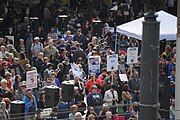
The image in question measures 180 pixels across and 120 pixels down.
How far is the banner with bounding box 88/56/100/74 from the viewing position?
1838 centimetres

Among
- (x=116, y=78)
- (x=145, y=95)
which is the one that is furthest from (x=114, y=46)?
(x=145, y=95)

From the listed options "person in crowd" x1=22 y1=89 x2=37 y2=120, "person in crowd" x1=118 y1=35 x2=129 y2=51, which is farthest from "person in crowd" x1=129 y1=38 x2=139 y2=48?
"person in crowd" x1=22 y1=89 x2=37 y2=120

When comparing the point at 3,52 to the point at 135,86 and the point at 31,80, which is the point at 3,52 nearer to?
the point at 31,80

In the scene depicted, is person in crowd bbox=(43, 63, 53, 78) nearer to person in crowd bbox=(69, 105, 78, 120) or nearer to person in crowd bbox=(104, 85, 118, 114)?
person in crowd bbox=(104, 85, 118, 114)

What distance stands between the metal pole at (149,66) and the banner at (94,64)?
12460mm

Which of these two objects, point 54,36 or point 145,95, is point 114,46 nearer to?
point 54,36

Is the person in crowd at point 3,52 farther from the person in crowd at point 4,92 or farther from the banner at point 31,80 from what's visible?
the person in crowd at point 4,92

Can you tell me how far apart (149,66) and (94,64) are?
12827 mm

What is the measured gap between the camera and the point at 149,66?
19.1 feet

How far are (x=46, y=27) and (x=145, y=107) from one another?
2277cm

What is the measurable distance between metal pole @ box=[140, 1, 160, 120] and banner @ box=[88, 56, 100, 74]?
12460mm

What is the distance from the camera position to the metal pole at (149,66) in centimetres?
581

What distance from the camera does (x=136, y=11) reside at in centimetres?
3188

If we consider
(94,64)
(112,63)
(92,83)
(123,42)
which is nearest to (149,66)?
(92,83)
